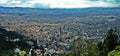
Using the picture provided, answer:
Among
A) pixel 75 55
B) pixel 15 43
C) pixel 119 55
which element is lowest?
pixel 15 43

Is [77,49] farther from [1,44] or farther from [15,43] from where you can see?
[15,43]

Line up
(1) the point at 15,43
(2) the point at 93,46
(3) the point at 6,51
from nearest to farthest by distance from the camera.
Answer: (2) the point at 93,46, (3) the point at 6,51, (1) the point at 15,43

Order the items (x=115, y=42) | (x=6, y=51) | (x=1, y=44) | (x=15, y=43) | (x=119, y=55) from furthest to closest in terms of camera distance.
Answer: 1. (x=15, y=43)
2. (x=1, y=44)
3. (x=6, y=51)
4. (x=115, y=42)
5. (x=119, y=55)

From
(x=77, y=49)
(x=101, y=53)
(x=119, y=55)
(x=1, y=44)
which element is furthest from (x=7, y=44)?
(x=119, y=55)

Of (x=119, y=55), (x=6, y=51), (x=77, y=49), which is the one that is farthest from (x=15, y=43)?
(x=119, y=55)

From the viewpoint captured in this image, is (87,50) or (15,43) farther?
(15,43)

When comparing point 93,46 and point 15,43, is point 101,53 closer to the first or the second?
point 93,46

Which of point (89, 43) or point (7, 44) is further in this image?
point (7, 44)

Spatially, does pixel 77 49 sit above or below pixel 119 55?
below

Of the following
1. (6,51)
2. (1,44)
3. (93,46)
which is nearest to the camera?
(93,46)
